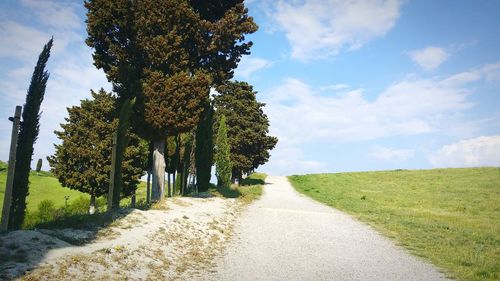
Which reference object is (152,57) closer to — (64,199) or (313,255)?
(313,255)

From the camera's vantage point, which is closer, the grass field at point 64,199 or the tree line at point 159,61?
the grass field at point 64,199

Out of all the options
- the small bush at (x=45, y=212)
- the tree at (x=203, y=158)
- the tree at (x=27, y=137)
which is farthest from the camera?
the tree at (x=203, y=158)

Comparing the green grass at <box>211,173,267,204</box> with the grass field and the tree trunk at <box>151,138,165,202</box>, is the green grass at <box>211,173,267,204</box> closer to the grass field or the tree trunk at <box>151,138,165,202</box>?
the grass field

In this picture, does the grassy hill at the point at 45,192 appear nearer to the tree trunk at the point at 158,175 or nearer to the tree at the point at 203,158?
the tree at the point at 203,158

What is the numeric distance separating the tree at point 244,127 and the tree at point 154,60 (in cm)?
2160

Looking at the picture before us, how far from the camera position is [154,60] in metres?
17.5

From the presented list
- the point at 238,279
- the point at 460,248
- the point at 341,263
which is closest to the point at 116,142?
the point at 238,279

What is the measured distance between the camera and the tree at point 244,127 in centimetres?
4053

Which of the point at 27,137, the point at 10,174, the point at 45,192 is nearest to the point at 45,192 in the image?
the point at 45,192

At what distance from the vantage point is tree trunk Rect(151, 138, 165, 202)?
18625mm

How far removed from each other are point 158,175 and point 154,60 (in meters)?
6.38

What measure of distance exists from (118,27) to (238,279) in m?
15.5

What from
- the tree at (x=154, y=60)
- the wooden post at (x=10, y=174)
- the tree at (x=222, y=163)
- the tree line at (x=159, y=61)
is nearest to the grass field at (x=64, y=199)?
the wooden post at (x=10, y=174)

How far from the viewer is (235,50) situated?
2147 cm
